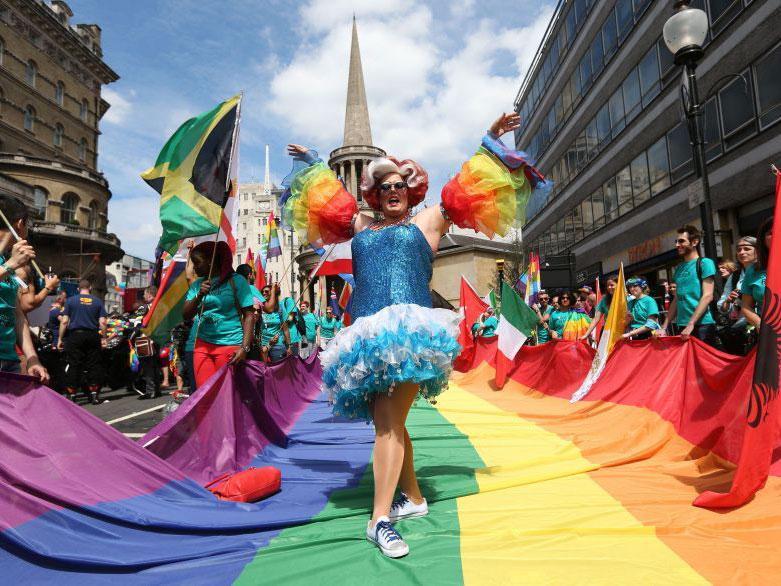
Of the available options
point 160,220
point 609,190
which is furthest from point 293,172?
point 609,190

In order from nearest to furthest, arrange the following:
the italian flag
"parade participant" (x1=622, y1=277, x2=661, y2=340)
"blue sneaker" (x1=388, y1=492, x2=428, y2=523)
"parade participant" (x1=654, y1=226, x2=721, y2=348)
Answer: "blue sneaker" (x1=388, y1=492, x2=428, y2=523)
"parade participant" (x1=654, y1=226, x2=721, y2=348)
"parade participant" (x1=622, y1=277, x2=661, y2=340)
the italian flag

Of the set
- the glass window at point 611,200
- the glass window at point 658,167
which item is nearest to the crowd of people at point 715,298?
the glass window at point 658,167

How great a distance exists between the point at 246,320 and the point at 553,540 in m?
2.95

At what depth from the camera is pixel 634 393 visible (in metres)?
5.07

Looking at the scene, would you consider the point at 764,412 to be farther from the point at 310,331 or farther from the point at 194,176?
the point at 310,331

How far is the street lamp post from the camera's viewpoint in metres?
5.71

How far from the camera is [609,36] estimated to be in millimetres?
20141

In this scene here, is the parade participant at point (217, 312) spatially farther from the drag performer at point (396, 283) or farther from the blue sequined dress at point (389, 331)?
the blue sequined dress at point (389, 331)

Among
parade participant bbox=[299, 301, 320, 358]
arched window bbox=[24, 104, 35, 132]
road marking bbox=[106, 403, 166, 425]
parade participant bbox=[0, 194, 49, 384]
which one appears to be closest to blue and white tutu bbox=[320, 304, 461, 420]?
parade participant bbox=[0, 194, 49, 384]

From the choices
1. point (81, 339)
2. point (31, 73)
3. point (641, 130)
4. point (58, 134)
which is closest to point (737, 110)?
point (641, 130)

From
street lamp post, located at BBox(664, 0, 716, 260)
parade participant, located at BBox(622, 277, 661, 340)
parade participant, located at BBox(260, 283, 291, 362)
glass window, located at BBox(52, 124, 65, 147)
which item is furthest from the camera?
glass window, located at BBox(52, 124, 65, 147)

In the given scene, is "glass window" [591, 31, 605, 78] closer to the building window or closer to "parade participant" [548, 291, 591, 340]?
the building window

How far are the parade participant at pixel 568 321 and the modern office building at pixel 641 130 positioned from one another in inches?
91.8

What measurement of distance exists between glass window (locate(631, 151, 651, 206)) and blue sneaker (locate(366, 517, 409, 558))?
1835cm
